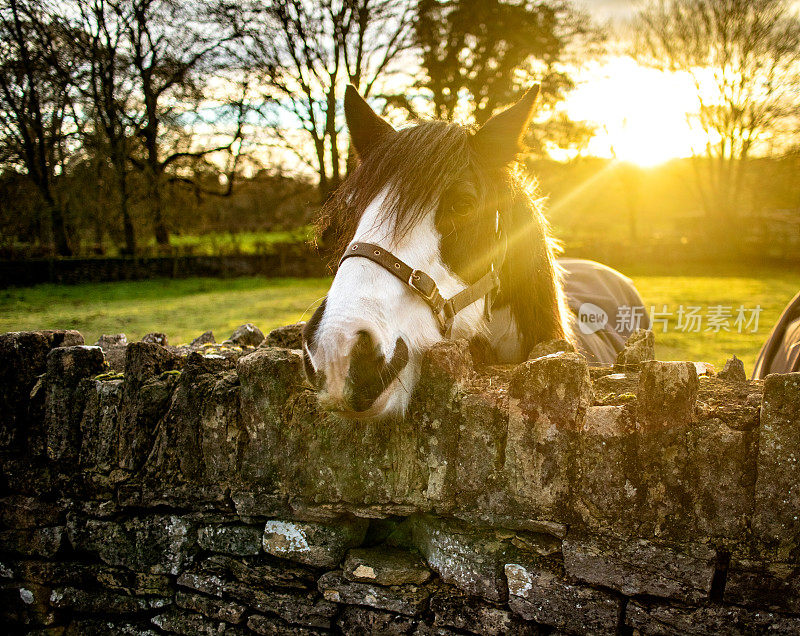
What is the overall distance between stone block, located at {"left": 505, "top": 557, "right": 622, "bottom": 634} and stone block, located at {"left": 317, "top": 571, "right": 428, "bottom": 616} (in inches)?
12.9

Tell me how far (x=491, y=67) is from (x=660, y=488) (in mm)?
20850

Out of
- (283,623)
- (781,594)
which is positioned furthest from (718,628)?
(283,623)

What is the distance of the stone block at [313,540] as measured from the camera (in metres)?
1.80

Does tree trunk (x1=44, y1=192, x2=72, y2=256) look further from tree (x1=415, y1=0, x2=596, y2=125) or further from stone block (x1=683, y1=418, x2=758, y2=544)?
stone block (x1=683, y1=418, x2=758, y2=544)

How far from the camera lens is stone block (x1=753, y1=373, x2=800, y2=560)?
1.28 meters

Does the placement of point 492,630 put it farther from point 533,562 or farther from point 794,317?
point 794,317

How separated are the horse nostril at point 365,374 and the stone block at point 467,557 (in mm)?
561

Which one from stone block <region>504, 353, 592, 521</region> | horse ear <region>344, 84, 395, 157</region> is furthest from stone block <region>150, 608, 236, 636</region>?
horse ear <region>344, 84, 395, 157</region>

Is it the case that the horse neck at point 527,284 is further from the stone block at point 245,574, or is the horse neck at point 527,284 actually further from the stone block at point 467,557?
the stone block at point 245,574

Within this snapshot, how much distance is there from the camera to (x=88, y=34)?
19812 millimetres

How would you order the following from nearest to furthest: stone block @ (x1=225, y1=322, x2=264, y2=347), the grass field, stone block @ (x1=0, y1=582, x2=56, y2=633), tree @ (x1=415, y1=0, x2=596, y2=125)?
stone block @ (x1=0, y1=582, x2=56, y2=633)
stone block @ (x1=225, y1=322, x2=264, y2=347)
the grass field
tree @ (x1=415, y1=0, x2=596, y2=125)

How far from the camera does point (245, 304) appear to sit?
14.2 meters

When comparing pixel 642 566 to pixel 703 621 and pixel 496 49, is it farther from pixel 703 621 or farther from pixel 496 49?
pixel 496 49

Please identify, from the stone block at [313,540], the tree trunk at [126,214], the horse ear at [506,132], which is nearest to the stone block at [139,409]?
the stone block at [313,540]
